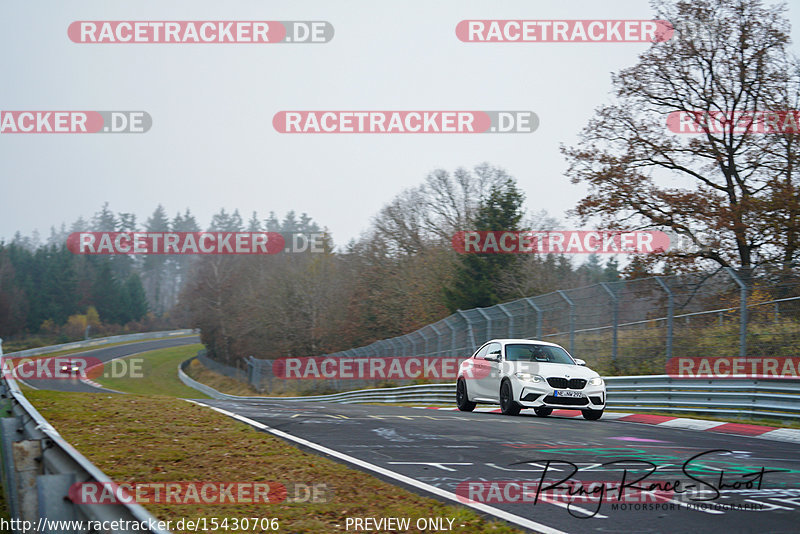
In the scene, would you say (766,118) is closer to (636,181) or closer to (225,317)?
(636,181)

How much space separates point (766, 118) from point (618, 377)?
43.4ft

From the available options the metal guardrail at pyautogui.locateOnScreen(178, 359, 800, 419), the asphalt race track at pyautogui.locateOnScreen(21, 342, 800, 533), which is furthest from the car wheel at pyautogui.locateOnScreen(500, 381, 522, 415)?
the metal guardrail at pyautogui.locateOnScreen(178, 359, 800, 419)

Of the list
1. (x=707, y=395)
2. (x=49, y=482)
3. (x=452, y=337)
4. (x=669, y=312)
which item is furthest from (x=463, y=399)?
(x=49, y=482)

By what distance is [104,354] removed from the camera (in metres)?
82.2

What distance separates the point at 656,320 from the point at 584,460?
980 cm

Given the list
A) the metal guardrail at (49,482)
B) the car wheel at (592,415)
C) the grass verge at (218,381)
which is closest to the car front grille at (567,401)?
the car wheel at (592,415)

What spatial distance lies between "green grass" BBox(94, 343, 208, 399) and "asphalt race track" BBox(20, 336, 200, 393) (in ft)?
5.98

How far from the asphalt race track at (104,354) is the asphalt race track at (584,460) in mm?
32427

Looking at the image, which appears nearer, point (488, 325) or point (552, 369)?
point (552, 369)

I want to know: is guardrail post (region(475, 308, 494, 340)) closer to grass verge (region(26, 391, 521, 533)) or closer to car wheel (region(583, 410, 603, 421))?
→ car wheel (region(583, 410, 603, 421))

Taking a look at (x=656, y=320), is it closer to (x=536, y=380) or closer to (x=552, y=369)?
(x=552, y=369)

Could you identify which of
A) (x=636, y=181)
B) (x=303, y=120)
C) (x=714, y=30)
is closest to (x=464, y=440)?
(x=303, y=120)

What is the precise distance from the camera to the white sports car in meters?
14.7

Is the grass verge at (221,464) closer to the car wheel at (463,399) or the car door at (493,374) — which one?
the car door at (493,374)
